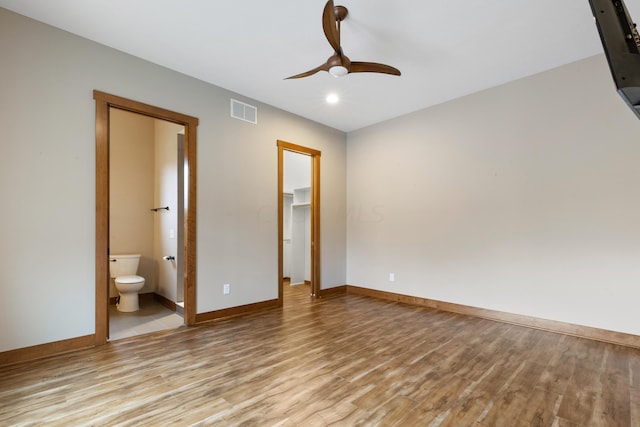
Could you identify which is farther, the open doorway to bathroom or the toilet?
the open doorway to bathroom

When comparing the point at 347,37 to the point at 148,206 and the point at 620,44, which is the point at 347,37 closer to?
the point at 620,44

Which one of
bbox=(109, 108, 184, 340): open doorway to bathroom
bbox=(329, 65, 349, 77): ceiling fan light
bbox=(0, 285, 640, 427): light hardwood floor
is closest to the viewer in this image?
bbox=(0, 285, 640, 427): light hardwood floor

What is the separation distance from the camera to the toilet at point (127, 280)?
13.2ft

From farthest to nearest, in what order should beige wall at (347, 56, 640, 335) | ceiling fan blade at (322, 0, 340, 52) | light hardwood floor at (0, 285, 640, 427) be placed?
beige wall at (347, 56, 640, 335) < ceiling fan blade at (322, 0, 340, 52) < light hardwood floor at (0, 285, 640, 427)

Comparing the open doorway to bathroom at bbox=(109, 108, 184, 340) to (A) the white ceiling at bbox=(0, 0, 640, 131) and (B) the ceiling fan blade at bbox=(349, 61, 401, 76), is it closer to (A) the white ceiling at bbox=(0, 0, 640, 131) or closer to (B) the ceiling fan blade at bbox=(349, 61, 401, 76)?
(A) the white ceiling at bbox=(0, 0, 640, 131)


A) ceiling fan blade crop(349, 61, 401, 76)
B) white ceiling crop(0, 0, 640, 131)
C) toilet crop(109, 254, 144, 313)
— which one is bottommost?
toilet crop(109, 254, 144, 313)

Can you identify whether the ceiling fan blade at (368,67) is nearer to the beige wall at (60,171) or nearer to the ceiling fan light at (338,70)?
the ceiling fan light at (338,70)

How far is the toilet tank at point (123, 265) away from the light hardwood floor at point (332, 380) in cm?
170

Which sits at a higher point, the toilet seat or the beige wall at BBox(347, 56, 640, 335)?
the beige wall at BBox(347, 56, 640, 335)

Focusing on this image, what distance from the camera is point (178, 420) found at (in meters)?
1.77

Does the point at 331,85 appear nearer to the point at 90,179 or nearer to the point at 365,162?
the point at 365,162

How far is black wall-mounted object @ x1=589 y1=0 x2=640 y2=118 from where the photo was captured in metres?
1.27

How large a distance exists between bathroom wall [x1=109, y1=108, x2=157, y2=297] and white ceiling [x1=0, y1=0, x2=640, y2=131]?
6.80 feet

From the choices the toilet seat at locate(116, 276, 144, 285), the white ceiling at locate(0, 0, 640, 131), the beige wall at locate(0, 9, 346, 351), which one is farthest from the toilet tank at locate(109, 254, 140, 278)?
the white ceiling at locate(0, 0, 640, 131)
